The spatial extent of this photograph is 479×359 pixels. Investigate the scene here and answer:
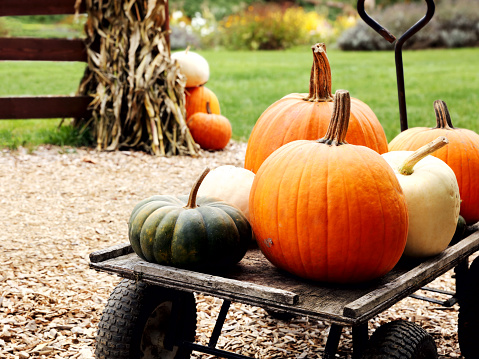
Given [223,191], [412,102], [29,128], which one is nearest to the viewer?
[223,191]

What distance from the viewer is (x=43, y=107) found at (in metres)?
6.95

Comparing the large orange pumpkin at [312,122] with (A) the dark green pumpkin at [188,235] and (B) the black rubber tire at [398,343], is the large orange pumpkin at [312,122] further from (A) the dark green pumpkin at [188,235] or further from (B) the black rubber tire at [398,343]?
(B) the black rubber tire at [398,343]

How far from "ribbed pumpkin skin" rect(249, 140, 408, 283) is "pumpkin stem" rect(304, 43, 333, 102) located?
1.83ft

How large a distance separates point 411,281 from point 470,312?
91 cm

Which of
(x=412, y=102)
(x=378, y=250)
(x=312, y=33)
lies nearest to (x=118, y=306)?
(x=378, y=250)

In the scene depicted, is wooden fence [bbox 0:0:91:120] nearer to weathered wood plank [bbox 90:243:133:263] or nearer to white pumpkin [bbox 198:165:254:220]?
white pumpkin [bbox 198:165:254:220]

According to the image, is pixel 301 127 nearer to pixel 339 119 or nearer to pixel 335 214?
pixel 339 119

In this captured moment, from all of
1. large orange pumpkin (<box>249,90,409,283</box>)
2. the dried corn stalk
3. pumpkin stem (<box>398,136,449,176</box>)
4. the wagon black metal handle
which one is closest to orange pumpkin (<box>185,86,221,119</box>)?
the dried corn stalk

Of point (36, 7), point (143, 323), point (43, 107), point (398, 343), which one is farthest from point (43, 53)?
point (398, 343)

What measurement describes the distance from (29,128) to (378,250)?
6.70 m

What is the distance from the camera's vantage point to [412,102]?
30.1ft

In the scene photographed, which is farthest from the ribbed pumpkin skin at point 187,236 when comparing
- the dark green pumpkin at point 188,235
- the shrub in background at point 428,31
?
the shrub in background at point 428,31

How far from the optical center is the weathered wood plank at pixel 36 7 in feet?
22.8

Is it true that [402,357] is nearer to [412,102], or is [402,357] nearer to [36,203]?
[36,203]
